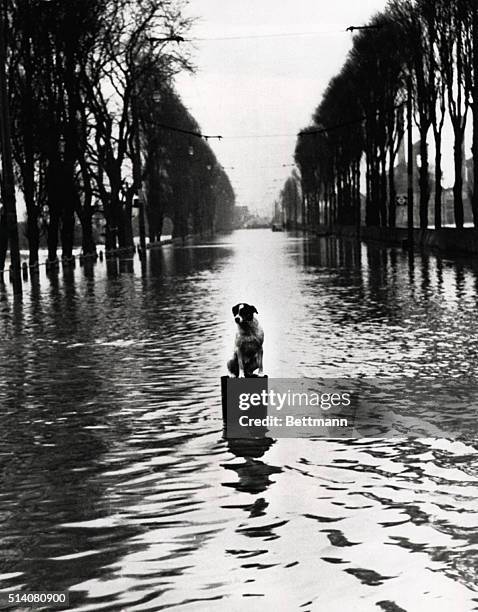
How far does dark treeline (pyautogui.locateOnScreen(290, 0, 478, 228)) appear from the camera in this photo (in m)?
60.9

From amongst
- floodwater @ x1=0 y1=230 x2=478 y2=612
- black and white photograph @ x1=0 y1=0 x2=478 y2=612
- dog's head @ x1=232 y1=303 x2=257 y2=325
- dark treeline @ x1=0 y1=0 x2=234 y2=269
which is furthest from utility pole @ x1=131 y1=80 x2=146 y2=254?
dog's head @ x1=232 y1=303 x2=257 y2=325

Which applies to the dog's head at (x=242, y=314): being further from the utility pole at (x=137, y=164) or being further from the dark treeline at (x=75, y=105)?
the utility pole at (x=137, y=164)

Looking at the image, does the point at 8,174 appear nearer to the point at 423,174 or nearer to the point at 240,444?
the point at 240,444

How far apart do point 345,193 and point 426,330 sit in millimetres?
106968

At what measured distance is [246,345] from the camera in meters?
10.6

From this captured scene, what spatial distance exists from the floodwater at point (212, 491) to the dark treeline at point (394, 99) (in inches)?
1220

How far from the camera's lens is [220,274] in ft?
143

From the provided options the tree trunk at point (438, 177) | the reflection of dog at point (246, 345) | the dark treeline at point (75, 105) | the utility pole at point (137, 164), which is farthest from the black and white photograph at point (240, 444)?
the utility pole at point (137, 164)

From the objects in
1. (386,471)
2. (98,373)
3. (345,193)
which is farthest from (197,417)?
(345,193)

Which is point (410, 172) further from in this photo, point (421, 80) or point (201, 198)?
point (201, 198)

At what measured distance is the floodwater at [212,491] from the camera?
6.08m

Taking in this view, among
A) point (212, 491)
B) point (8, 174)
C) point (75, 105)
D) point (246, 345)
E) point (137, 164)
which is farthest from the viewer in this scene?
point (137, 164)


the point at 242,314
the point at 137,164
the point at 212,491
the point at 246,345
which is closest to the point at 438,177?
the point at 137,164

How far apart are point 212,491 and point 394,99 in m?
80.8
